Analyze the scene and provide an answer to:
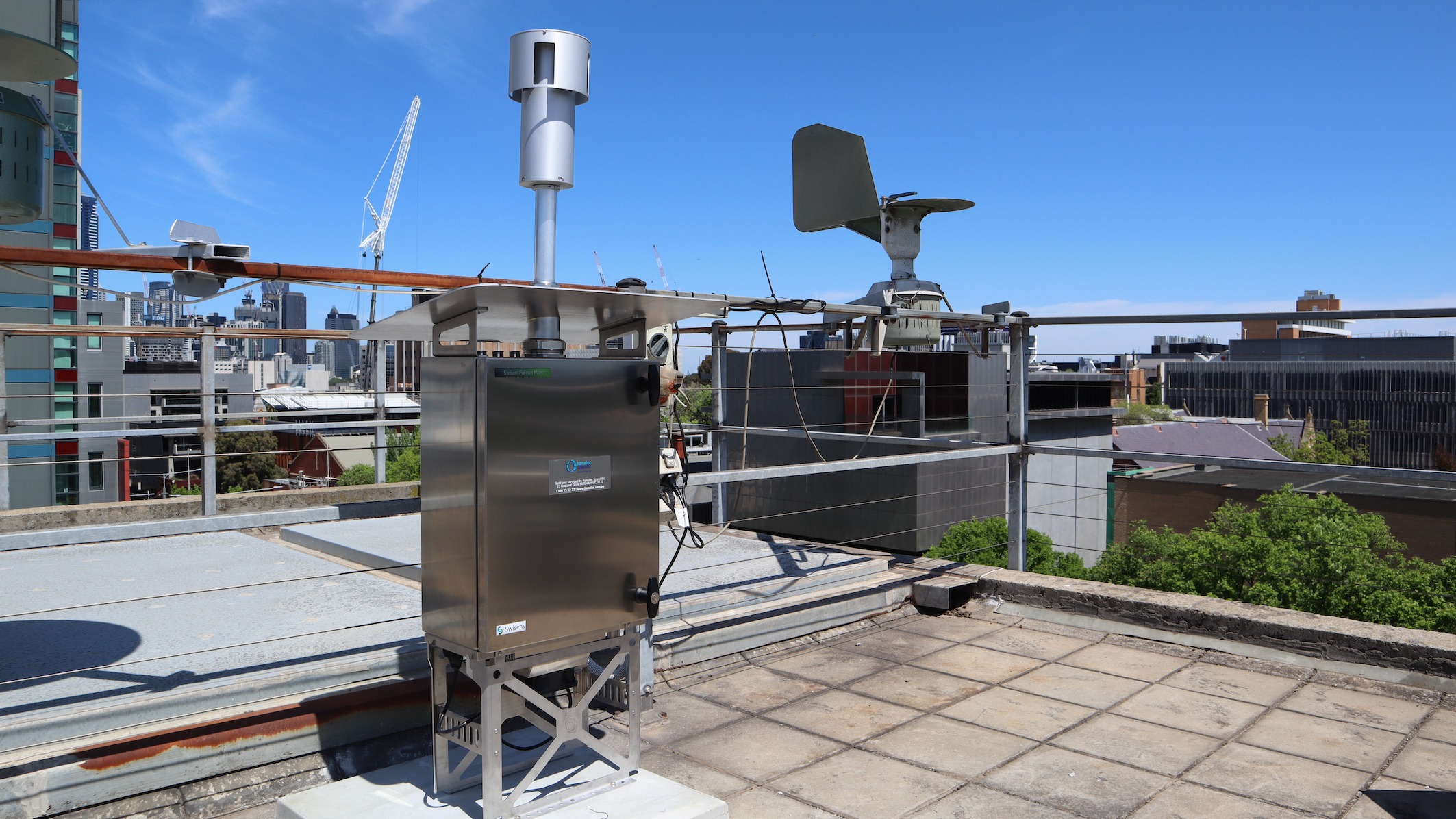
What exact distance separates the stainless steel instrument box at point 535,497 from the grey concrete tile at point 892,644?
1.88 meters

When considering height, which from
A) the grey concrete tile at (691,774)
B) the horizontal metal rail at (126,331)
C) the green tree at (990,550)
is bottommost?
the green tree at (990,550)

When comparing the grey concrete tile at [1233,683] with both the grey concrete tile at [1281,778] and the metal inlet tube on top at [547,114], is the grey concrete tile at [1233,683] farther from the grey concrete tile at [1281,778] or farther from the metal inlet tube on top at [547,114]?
the metal inlet tube on top at [547,114]

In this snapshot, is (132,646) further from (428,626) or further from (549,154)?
(549,154)

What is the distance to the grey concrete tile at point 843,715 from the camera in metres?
3.29

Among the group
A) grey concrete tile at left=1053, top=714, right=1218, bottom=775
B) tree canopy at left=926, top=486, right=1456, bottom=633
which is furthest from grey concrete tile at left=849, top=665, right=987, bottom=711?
tree canopy at left=926, top=486, right=1456, bottom=633

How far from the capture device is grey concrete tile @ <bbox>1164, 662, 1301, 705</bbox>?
11.9 ft

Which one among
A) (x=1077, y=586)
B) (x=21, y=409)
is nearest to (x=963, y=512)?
(x=1077, y=586)

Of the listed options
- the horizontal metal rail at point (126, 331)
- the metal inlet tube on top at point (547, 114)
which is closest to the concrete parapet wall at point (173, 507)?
the horizontal metal rail at point (126, 331)

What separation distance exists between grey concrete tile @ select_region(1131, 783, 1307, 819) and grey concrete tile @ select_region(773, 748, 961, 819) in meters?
0.58

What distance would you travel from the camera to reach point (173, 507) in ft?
20.3

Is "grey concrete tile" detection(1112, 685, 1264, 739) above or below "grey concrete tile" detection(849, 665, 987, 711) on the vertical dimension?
above

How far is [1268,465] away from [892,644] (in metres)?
2.02

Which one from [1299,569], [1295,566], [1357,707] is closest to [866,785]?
[1357,707]

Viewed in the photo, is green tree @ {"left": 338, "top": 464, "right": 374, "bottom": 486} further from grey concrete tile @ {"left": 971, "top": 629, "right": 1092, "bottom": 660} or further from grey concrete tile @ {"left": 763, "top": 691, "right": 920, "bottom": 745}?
grey concrete tile @ {"left": 763, "top": 691, "right": 920, "bottom": 745}
